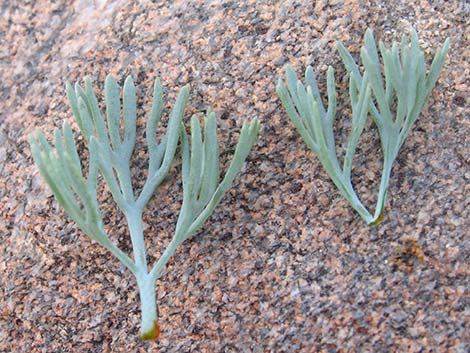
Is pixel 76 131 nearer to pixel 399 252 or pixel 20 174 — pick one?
pixel 20 174

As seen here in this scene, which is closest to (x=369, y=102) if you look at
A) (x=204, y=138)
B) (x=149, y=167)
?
(x=204, y=138)

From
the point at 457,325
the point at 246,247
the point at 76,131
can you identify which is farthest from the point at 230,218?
the point at 457,325

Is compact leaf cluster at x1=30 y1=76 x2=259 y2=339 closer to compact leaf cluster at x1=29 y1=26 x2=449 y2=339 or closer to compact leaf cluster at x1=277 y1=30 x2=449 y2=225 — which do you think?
compact leaf cluster at x1=29 y1=26 x2=449 y2=339

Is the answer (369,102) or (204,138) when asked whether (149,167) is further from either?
(369,102)

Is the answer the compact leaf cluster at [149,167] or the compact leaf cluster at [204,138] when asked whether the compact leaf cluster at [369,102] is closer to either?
the compact leaf cluster at [204,138]

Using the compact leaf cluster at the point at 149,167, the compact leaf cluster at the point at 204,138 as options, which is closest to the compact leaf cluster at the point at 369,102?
the compact leaf cluster at the point at 204,138
